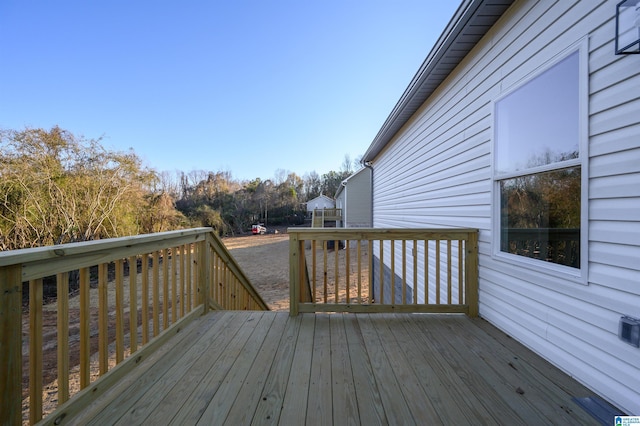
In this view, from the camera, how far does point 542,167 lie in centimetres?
204

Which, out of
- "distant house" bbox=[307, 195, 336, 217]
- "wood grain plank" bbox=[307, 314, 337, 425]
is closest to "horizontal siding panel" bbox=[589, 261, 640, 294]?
"wood grain plank" bbox=[307, 314, 337, 425]

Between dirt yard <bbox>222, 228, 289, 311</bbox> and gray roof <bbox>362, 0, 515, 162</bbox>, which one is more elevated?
gray roof <bbox>362, 0, 515, 162</bbox>

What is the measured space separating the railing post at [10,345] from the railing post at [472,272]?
127 inches

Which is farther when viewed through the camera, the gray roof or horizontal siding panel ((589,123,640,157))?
the gray roof

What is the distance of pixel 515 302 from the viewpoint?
2.26 metres

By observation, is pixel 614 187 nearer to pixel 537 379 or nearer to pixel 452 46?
pixel 537 379

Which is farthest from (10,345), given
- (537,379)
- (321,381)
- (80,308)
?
(537,379)

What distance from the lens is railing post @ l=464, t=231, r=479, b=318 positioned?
2.76 metres

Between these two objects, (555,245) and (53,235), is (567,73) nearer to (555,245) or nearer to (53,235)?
(555,245)

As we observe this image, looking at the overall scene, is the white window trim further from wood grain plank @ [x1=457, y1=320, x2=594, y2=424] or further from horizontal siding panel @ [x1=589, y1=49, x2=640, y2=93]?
wood grain plank @ [x1=457, y1=320, x2=594, y2=424]

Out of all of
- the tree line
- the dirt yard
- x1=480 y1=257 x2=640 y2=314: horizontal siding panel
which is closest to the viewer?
x1=480 y1=257 x2=640 y2=314: horizontal siding panel

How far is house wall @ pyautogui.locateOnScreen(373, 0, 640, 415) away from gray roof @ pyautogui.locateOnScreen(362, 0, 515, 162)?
106 millimetres

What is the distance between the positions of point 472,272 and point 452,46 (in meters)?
2.38

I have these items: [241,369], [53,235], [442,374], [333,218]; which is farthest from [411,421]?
[333,218]
